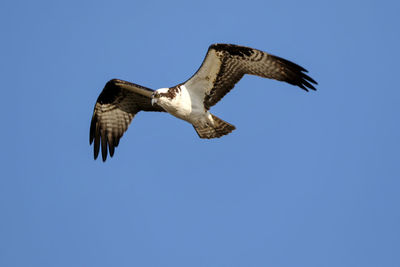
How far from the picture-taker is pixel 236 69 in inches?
395

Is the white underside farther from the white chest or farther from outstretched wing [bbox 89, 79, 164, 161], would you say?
outstretched wing [bbox 89, 79, 164, 161]

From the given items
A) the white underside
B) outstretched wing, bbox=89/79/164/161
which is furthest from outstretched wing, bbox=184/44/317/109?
outstretched wing, bbox=89/79/164/161

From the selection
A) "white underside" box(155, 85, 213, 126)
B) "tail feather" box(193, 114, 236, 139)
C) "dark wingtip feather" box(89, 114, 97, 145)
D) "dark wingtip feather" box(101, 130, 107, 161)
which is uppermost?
"white underside" box(155, 85, 213, 126)

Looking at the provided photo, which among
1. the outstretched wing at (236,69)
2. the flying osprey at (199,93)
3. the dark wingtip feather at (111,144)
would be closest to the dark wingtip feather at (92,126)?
the flying osprey at (199,93)

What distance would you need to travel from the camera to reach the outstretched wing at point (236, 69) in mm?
9727

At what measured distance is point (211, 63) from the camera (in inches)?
395

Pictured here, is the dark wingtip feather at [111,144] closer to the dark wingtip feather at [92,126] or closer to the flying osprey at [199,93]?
the flying osprey at [199,93]

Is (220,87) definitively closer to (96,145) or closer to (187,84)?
(187,84)

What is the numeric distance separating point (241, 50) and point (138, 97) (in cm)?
283

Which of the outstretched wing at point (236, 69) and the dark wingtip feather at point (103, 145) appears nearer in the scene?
the outstretched wing at point (236, 69)

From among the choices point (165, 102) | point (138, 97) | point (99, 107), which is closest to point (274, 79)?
point (165, 102)

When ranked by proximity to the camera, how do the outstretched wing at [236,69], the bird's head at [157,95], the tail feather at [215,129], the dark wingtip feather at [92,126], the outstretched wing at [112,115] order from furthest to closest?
the dark wingtip feather at [92,126] → the outstretched wing at [112,115] → the tail feather at [215,129] → the bird's head at [157,95] → the outstretched wing at [236,69]

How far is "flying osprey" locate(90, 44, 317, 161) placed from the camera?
386 inches

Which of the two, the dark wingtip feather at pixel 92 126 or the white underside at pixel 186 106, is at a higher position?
the white underside at pixel 186 106
